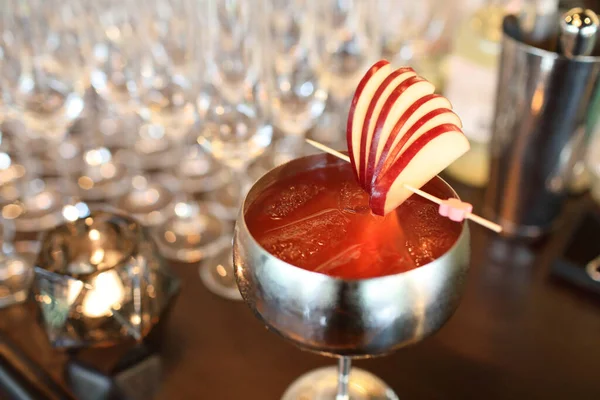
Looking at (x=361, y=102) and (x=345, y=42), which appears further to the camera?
(x=345, y=42)

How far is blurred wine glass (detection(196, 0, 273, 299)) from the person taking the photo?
80cm

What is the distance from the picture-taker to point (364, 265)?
480 mm

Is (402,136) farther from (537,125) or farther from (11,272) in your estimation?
(11,272)

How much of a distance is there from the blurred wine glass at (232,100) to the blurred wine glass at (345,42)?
0.11 meters

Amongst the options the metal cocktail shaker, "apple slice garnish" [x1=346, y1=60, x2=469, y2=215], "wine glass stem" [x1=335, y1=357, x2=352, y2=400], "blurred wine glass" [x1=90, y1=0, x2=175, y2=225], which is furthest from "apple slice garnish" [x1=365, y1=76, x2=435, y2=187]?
"blurred wine glass" [x1=90, y1=0, x2=175, y2=225]

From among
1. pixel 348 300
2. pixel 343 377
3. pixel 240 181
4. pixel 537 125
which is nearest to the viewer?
pixel 348 300

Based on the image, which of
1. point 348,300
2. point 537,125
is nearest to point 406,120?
point 348,300

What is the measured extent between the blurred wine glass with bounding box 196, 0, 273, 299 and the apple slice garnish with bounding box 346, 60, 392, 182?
29cm

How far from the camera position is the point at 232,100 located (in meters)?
0.80

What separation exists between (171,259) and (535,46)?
51 cm

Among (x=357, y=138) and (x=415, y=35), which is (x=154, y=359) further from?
(x=415, y=35)

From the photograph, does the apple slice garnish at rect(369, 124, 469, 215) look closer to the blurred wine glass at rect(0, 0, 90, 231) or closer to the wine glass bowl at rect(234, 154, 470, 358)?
the wine glass bowl at rect(234, 154, 470, 358)

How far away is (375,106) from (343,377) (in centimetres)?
26

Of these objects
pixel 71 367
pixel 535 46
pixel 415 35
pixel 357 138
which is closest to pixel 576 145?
pixel 535 46
